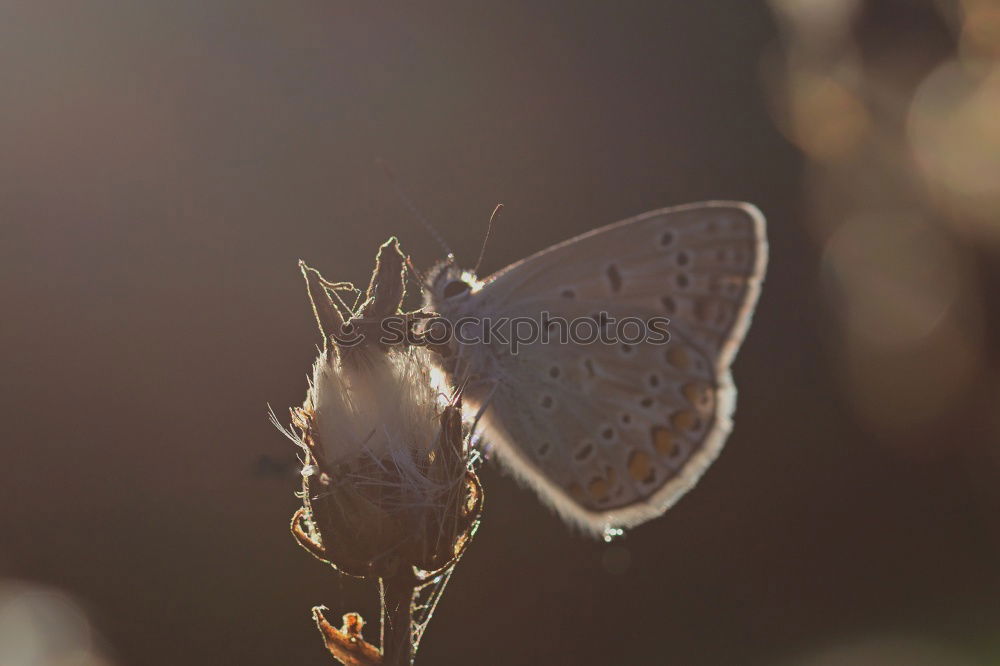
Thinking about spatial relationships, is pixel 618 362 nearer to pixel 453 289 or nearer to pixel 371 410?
pixel 453 289

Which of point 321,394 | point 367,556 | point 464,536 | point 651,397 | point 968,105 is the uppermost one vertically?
point 321,394

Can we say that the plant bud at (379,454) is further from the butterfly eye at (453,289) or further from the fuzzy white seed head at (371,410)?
the butterfly eye at (453,289)

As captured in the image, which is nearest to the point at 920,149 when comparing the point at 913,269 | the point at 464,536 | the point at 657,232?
the point at 913,269

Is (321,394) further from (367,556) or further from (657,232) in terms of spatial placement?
(657,232)

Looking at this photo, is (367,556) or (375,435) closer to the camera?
(367,556)

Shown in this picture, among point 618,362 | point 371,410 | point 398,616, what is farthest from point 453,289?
point 398,616

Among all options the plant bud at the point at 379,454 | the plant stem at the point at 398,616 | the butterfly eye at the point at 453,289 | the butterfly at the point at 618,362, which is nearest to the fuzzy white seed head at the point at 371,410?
the plant bud at the point at 379,454

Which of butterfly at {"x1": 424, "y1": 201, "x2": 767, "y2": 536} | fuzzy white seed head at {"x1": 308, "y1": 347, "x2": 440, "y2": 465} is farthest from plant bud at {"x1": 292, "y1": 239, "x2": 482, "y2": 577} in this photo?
butterfly at {"x1": 424, "y1": 201, "x2": 767, "y2": 536}
